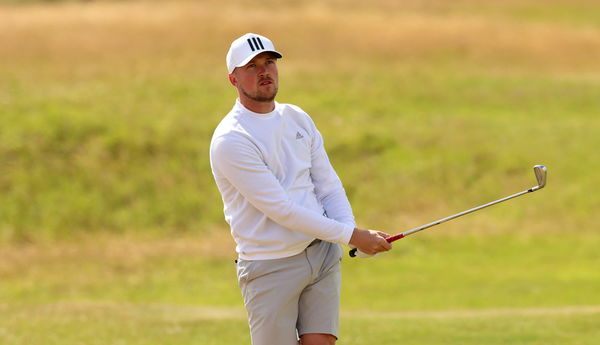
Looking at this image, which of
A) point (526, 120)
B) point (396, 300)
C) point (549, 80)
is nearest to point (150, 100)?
point (526, 120)

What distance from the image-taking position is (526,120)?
88.8 feet

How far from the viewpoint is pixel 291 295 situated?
5.91 meters

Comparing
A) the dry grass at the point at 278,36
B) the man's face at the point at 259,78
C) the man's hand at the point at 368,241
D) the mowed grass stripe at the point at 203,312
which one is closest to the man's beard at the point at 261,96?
the man's face at the point at 259,78

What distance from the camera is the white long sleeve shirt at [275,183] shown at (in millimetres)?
5738

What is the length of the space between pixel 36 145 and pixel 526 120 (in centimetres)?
1119

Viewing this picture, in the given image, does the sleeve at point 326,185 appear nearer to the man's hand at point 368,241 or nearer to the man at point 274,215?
the man at point 274,215

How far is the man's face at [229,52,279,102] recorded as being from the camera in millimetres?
5832

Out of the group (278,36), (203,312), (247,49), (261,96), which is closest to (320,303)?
(261,96)

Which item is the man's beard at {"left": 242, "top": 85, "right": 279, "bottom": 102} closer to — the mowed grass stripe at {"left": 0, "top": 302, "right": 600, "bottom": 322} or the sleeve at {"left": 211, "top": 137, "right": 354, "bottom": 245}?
the sleeve at {"left": 211, "top": 137, "right": 354, "bottom": 245}

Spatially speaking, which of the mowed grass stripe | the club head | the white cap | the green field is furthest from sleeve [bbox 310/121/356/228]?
the mowed grass stripe

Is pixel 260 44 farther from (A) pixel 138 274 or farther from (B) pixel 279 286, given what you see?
(A) pixel 138 274

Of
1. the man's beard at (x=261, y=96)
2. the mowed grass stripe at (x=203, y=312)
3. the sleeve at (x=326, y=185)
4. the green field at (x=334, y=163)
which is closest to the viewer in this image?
the man's beard at (x=261, y=96)

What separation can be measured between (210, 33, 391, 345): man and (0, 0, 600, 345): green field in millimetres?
4434

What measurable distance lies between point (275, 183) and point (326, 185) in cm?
47
